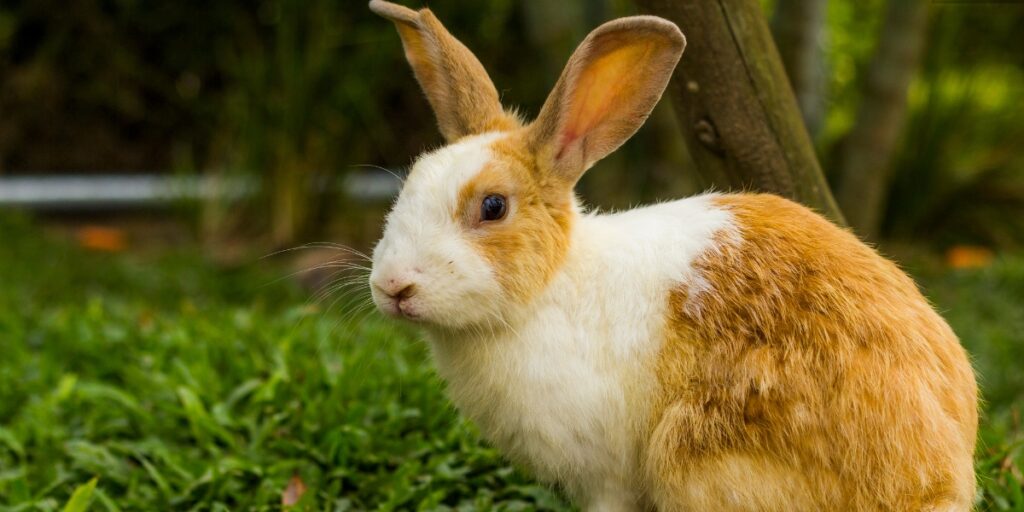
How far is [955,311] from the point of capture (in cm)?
581

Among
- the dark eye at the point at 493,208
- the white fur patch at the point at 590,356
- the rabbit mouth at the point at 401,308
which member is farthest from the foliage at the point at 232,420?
the dark eye at the point at 493,208

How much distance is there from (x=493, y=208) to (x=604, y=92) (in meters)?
0.41

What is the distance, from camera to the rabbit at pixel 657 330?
2.40 metres

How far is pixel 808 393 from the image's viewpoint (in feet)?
7.93

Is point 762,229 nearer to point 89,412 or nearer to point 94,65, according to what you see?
point 89,412

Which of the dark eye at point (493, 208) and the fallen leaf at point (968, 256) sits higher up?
the dark eye at point (493, 208)

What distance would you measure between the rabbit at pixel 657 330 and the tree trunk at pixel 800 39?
9.68 ft

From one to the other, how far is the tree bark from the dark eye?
0.86 m

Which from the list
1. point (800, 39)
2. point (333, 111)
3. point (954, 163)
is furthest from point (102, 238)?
point (954, 163)

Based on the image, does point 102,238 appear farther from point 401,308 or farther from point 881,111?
point 401,308

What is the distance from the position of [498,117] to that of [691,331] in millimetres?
816

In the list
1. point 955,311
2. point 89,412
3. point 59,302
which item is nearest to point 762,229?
point 89,412

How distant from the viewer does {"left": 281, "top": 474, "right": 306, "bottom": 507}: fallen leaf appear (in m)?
3.22

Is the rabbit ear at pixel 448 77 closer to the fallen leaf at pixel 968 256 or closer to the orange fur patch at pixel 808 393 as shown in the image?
the orange fur patch at pixel 808 393
